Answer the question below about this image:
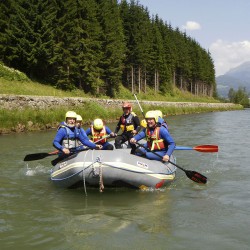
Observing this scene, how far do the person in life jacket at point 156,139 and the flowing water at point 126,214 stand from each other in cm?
88

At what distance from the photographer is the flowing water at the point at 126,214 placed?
5.36 m

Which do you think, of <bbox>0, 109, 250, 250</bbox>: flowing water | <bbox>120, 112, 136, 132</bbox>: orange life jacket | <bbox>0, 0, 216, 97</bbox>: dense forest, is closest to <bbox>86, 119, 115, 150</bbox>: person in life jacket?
<bbox>120, 112, 136, 132</bbox>: orange life jacket

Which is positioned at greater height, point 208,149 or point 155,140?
point 155,140

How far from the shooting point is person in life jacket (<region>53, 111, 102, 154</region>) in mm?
8422

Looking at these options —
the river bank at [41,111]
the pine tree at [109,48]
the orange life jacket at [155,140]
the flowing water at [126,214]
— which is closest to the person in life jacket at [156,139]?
the orange life jacket at [155,140]

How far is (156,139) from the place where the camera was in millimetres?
8664

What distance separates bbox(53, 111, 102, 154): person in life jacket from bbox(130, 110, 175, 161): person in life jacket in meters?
1.17

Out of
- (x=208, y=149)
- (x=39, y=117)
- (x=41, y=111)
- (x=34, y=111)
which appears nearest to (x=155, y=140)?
(x=208, y=149)

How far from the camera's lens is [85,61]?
32656 millimetres

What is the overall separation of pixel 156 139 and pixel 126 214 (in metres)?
2.56

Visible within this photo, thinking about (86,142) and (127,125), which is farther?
(127,125)

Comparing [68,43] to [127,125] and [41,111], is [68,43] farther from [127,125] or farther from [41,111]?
[127,125]

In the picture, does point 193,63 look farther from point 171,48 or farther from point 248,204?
point 248,204

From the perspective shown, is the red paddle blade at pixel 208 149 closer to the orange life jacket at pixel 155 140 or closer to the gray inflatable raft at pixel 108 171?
the orange life jacket at pixel 155 140
